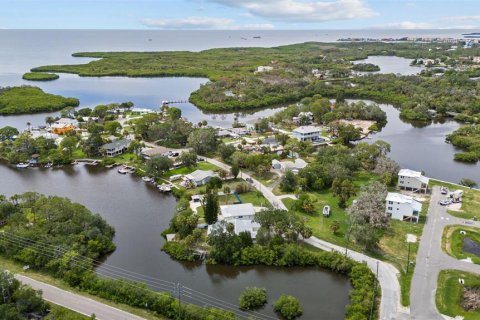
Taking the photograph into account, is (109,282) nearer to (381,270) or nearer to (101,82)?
(381,270)

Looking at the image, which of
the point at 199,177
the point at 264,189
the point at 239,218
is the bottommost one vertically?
the point at 264,189

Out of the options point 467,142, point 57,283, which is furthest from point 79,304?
point 467,142

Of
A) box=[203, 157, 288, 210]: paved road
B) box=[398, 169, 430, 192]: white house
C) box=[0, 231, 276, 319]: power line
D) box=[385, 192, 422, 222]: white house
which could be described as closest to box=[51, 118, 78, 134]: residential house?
box=[203, 157, 288, 210]: paved road

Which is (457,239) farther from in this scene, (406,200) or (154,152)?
(154,152)

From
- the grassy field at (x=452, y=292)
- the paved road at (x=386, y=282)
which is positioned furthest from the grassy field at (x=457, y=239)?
the paved road at (x=386, y=282)

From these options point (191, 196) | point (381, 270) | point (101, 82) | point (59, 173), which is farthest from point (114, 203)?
point (101, 82)

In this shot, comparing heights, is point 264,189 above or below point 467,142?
below
